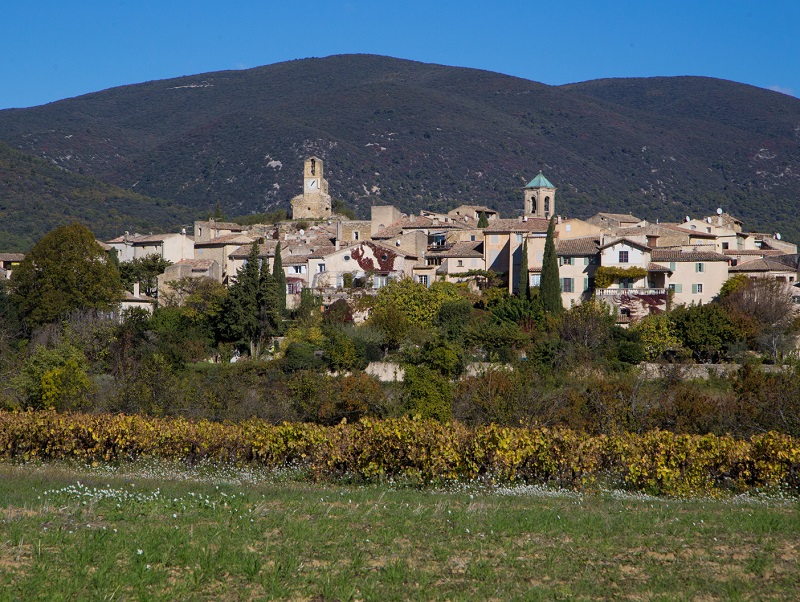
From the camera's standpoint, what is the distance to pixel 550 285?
1956 inches

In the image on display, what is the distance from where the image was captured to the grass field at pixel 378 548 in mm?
11070

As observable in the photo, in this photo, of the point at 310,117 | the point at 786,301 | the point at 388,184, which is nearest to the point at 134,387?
the point at 786,301

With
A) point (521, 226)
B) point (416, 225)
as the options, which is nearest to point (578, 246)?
point (521, 226)

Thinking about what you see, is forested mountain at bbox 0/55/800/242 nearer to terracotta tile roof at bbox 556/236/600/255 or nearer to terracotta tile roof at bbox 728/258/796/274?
terracotta tile roof at bbox 728/258/796/274

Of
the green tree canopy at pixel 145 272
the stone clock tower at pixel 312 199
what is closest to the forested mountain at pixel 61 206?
the stone clock tower at pixel 312 199

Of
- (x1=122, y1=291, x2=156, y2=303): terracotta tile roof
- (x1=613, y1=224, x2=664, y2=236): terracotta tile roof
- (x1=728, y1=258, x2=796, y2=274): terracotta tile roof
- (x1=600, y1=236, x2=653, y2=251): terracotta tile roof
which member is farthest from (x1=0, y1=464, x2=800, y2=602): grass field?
(x1=613, y1=224, x2=664, y2=236): terracotta tile roof

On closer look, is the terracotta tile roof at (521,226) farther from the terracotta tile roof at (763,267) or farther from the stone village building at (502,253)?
the terracotta tile roof at (763,267)

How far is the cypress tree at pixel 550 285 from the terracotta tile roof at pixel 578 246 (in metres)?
2.35

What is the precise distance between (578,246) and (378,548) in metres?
42.2

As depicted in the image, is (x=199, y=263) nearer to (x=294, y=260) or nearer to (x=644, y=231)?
(x=294, y=260)

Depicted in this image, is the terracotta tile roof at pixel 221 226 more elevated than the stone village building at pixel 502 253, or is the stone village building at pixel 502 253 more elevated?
the terracotta tile roof at pixel 221 226

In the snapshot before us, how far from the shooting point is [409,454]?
822 inches

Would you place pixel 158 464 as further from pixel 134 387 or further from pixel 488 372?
pixel 488 372

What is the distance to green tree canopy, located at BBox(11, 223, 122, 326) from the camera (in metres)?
51.4
